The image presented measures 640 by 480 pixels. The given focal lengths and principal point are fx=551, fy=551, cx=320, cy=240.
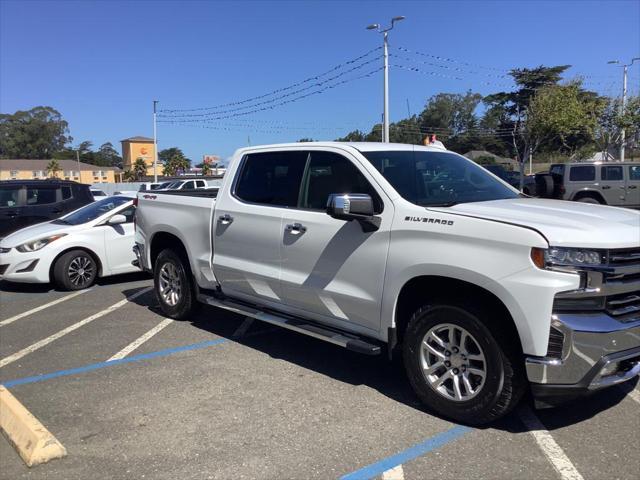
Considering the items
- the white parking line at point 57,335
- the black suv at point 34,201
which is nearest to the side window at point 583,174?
the black suv at point 34,201

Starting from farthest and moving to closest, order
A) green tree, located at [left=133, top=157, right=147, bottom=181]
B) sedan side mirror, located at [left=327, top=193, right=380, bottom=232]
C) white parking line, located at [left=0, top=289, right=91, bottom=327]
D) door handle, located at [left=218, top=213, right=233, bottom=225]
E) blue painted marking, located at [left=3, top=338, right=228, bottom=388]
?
green tree, located at [left=133, top=157, right=147, bottom=181] → white parking line, located at [left=0, top=289, right=91, bottom=327] → door handle, located at [left=218, top=213, right=233, bottom=225] → blue painted marking, located at [left=3, top=338, right=228, bottom=388] → sedan side mirror, located at [left=327, top=193, right=380, bottom=232]

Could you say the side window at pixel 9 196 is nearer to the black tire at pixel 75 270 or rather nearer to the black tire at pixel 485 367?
the black tire at pixel 75 270

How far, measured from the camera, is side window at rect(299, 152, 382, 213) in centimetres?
447

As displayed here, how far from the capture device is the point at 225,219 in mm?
5484

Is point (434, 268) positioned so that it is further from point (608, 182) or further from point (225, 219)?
point (608, 182)

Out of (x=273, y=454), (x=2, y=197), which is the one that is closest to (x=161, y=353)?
(x=273, y=454)

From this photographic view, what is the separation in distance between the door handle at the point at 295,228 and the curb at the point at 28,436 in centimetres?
232

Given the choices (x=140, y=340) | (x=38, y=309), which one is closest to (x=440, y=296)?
(x=140, y=340)

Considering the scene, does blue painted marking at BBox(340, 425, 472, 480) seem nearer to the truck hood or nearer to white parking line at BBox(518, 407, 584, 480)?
white parking line at BBox(518, 407, 584, 480)

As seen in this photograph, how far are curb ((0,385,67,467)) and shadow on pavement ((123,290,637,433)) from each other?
7.16 feet

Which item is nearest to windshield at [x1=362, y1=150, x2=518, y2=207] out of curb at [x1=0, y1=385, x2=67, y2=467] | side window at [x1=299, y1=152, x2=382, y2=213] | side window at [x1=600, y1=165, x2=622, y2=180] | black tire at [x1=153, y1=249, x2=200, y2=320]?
side window at [x1=299, y1=152, x2=382, y2=213]

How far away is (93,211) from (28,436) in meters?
6.31

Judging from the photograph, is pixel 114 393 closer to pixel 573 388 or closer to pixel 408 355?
pixel 408 355

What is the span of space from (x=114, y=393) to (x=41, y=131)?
159 m
